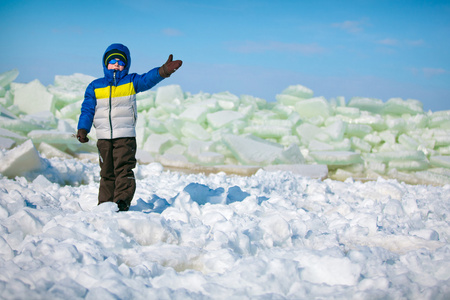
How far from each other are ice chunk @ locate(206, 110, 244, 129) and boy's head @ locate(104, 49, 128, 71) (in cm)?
515

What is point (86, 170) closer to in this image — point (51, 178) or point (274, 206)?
point (51, 178)

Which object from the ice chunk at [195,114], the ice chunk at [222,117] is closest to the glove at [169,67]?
the ice chunk at [222,117]

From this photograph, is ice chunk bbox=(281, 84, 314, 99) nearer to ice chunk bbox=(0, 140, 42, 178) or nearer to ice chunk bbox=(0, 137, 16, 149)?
ice chunk bbox=(0, 137, 16, 149)

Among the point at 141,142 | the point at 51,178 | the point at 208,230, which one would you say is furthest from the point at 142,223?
the point at 141,142

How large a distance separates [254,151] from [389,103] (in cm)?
408

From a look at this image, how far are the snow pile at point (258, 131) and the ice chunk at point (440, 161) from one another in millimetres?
17

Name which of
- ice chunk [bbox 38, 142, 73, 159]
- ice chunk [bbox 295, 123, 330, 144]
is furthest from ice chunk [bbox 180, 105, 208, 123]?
ice chunk [bbox 38, 142, 73, 159]

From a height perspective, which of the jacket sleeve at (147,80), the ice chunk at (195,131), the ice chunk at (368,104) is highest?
the ice chunk at (368,104)

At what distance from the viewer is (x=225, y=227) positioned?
7.25 feet

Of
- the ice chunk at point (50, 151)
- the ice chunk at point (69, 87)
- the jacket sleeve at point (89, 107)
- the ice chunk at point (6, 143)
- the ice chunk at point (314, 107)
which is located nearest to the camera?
the jacket sleeve at point (89, 107)

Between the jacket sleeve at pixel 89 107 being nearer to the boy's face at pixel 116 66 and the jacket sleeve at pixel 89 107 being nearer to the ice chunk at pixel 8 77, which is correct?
the boy's face at pixel 116 66

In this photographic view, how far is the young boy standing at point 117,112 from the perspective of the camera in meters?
2.49

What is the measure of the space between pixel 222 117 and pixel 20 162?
4.58 m

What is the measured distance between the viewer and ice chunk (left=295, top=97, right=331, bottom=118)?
327 inches
